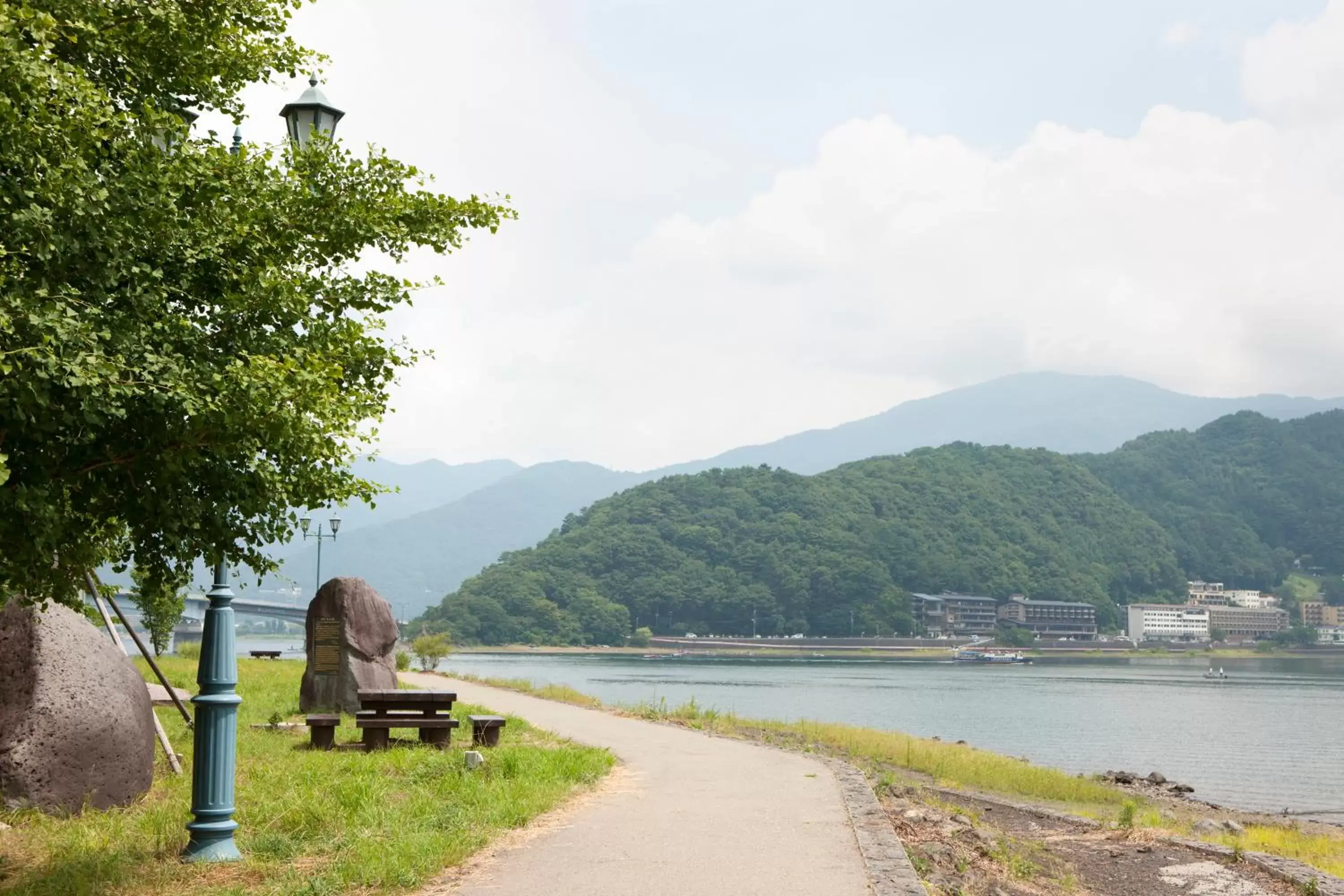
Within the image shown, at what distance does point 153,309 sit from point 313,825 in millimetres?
4636

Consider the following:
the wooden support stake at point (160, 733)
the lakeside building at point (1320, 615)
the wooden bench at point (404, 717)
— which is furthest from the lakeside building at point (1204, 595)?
the wooden support stake at point (160, 733)

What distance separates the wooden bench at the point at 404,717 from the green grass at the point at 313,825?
0.71m

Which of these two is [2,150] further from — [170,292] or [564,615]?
[564,615]

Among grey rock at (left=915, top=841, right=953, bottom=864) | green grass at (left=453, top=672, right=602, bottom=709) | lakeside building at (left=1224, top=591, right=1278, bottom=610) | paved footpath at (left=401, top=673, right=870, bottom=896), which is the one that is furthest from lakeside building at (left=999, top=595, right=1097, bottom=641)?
grey rock at (left=915, top=841, right=953, bottom=864)

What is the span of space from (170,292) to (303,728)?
11375 millimetres

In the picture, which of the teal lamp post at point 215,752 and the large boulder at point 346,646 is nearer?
the teal lamp post at point 215,752

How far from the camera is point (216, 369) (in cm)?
770

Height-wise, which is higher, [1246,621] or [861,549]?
[861,549]

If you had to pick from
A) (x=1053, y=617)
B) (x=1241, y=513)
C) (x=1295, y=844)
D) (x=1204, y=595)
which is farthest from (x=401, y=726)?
(x=1241, y=513)

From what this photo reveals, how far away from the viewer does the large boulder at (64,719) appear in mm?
10484

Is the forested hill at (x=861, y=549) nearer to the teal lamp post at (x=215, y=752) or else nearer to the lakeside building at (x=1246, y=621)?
the lakeside building at (x=1246, y=621)

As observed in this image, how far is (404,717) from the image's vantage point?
15617 mm

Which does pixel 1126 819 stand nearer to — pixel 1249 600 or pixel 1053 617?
pixel 1053 617

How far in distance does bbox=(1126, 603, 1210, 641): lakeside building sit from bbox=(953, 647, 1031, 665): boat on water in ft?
91.1
